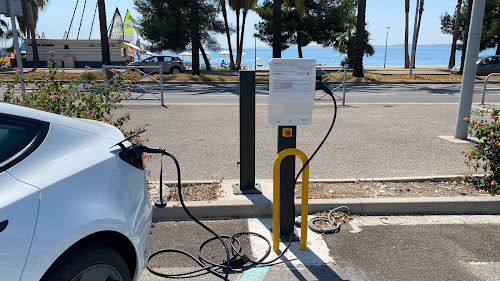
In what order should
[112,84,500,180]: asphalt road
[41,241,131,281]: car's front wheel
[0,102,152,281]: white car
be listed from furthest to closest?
[112,84,500,180]: asphalt road
[41,241,131,281]: car's front wheel
[0,102,152,281]: white car

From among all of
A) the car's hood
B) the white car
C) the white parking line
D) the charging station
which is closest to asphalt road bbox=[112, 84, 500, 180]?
the white parking line

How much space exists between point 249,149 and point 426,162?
123 inches

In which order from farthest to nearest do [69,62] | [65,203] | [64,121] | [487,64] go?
[69,62] → [487,64] → [64,121] → [65,203]

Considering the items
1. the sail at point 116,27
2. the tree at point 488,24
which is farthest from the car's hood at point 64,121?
the sail at point 116,27

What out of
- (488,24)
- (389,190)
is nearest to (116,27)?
(488,24)

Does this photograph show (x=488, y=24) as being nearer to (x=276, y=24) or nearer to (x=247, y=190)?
(x=276, y=24)

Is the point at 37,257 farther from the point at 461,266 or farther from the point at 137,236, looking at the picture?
the point at 461,266

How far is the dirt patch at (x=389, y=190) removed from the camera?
464cm

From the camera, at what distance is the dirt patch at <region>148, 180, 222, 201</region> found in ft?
14.8

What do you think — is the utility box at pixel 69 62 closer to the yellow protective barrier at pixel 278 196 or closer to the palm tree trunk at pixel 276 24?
the palm tree trunk at pixel 276 24

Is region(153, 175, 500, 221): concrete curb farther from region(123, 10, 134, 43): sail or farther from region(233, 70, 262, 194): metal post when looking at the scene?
region(123, 10, 134, 43): sail

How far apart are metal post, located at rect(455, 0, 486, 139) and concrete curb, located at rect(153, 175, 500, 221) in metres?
3.06

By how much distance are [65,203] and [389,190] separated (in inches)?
153

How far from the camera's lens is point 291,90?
3.35 metres
